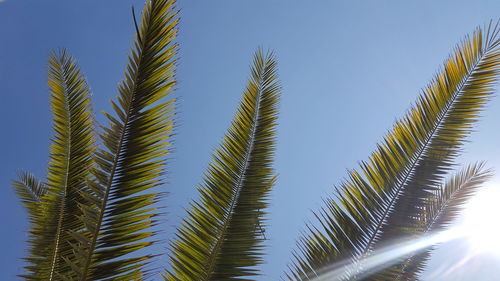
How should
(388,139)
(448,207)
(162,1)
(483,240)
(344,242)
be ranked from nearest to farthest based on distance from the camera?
(162,1)
(344,242)
(388,139)
(448,207)
(483,240)

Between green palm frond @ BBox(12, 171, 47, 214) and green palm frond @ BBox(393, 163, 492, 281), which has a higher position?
green palm frond @ BBox(12, 171, 47, 214)

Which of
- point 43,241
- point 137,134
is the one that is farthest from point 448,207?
point 43,241

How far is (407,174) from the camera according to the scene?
12.2 ft

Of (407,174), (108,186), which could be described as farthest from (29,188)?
(407,174)

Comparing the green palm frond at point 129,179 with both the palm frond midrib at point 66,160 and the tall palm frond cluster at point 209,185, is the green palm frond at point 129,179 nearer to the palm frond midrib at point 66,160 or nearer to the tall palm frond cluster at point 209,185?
the tall palm frond cluster at point 209,185

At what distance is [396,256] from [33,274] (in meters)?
3.15

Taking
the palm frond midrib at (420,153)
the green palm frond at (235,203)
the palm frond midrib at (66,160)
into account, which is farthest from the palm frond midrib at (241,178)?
the palm frond midrib at (66,160)

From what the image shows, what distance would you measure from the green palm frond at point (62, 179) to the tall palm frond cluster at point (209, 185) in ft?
0.04

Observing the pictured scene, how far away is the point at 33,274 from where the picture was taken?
4.40 metres

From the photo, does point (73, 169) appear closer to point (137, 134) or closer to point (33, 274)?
point (33, 274)

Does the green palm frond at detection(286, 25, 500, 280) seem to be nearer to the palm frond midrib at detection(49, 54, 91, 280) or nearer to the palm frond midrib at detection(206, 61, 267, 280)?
the palm frond midrib at detection(206, 61, 267, 280)

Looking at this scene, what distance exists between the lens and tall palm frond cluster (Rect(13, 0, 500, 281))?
3.37m

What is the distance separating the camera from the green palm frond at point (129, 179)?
3.31m

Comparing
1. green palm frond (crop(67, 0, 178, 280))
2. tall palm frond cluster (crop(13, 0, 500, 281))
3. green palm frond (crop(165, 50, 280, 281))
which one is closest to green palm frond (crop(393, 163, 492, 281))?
tall palm frond cluster (crop(13, 0, 500, 281))
